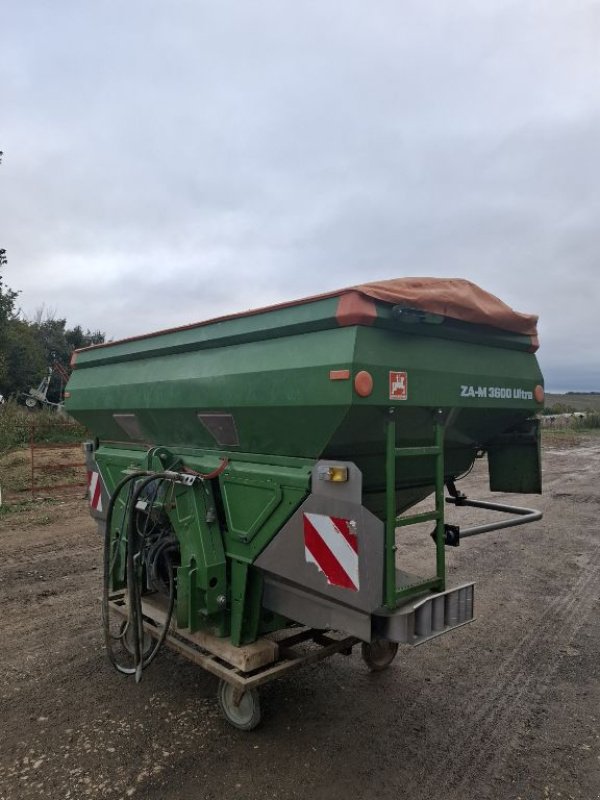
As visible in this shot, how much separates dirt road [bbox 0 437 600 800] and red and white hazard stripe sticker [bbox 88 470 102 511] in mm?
894

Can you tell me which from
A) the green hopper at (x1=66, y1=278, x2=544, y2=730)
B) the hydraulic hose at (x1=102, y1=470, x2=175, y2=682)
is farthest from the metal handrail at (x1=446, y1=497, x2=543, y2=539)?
the hydraulic hose at (x1=102, y1=470, x2=175, y2=682)

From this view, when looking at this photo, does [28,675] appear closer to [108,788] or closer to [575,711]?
[108,788]

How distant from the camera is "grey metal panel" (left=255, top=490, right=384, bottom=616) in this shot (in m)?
2.63

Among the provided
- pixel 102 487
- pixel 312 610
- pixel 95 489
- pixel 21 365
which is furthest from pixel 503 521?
pixel 21 365

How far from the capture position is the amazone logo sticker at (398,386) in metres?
2.80

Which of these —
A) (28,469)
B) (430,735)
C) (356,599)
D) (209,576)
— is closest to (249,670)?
(209,576)

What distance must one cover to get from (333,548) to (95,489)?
2731 millimetres

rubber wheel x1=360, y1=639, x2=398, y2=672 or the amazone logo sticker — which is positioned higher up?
the amazone logo sticker

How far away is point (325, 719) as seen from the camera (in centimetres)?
329

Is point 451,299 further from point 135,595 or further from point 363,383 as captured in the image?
point 135,595

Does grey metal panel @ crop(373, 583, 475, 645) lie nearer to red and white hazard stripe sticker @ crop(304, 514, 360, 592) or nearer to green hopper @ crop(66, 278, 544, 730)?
green hopper @ crop(66, 278, 544, 730)

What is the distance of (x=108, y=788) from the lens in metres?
2.67

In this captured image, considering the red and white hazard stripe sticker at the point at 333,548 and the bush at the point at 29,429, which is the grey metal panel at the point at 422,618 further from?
the bush at the point at 29,429

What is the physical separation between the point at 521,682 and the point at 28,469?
1102 cm
